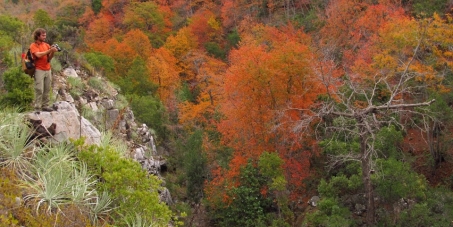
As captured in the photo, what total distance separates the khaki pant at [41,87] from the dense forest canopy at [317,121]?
2830 mm

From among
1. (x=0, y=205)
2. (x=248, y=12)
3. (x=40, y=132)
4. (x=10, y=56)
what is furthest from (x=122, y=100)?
(x=248, y=12)

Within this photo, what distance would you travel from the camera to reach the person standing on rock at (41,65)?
29.1ft

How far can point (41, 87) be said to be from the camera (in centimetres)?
943

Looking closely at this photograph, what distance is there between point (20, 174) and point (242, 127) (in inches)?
630

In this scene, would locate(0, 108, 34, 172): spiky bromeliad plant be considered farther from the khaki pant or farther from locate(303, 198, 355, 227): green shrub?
locate(303, 198, 355, 227): green shrub

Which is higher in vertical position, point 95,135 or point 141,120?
point 95,135

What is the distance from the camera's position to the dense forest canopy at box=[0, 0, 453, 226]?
13.7m

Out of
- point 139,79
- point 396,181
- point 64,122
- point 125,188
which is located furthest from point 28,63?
point 139,79

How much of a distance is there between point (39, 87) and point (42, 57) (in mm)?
727

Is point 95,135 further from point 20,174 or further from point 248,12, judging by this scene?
point 248,12

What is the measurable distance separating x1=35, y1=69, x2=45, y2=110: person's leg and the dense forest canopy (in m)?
2.99

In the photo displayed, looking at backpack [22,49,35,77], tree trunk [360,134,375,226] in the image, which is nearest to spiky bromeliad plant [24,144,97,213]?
backpack [22,49,35,77]

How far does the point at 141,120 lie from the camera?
27281 millimetres

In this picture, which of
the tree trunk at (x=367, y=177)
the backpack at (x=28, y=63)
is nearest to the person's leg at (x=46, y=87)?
the backpack at (x=28, y=63)
